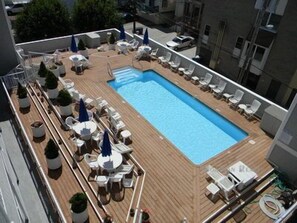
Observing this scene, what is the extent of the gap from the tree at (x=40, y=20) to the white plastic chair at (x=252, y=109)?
73.7ft

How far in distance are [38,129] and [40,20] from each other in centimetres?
1790

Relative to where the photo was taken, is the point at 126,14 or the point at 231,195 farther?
the point at 126,14

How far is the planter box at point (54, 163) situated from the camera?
1242 cm

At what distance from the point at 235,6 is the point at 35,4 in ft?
69.0

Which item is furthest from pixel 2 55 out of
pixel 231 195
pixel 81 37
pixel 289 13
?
pixel 289 13

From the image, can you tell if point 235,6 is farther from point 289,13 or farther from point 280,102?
point 280,102

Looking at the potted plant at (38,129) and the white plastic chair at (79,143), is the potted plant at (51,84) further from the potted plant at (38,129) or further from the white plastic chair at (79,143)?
the white plastic chair at (79,143)

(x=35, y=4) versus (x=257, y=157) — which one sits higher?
(x=35, y=4)

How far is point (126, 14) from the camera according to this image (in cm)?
4266

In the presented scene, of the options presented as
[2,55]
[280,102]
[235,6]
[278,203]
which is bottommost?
[280,102]

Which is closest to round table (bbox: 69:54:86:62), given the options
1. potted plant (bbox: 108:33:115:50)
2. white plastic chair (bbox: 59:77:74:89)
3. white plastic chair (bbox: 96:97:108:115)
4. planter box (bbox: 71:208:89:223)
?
white plastic chair (bbox: 59:77:74:89)

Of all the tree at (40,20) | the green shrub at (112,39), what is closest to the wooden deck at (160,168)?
the green shrub at (112,39)

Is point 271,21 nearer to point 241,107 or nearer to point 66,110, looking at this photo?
point 241,107

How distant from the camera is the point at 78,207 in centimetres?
997
